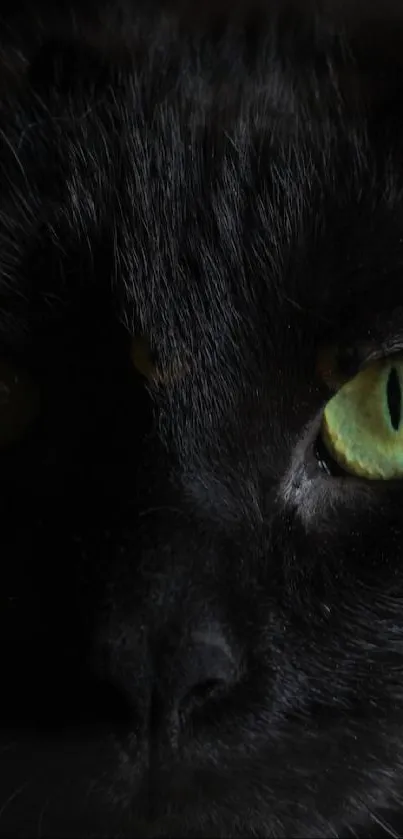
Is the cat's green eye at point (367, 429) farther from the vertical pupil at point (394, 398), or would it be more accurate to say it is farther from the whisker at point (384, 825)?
the whisker at point (384, 825)

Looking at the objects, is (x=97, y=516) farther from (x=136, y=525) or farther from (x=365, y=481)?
(x=365, y=481)

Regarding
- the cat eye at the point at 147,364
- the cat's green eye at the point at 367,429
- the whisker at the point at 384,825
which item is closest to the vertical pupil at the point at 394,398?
the cat's green eye at the point at 367,429

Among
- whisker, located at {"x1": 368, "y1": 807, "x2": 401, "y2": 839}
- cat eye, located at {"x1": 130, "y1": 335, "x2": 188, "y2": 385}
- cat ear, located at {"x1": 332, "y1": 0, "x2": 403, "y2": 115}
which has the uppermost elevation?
cat ear, located at {"x1": 332, "y1": 0, "x2": 403, "y2": 115}

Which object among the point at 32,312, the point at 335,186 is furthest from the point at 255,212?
the point at 32,312

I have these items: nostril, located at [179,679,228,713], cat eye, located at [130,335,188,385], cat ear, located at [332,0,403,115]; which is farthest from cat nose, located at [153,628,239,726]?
cat ear, located at [332,0,403,115]

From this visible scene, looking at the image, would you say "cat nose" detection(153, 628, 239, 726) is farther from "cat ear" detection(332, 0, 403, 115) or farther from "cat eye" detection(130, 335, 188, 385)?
"cat ear" detection(332, 0, 403, 115)

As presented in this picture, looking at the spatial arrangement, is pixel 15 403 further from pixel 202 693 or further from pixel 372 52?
pixel 372 52
